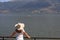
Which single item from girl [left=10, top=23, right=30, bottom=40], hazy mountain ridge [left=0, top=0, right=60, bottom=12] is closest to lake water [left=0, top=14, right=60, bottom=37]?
girl [left=10, top=23, right=30, bottom=40]

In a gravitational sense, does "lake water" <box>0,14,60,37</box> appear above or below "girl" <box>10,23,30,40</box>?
above

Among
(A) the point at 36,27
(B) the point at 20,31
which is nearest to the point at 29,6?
(A) the point at 36,27

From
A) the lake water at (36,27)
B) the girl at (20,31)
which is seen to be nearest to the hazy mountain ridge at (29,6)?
the lake water at (36,27)

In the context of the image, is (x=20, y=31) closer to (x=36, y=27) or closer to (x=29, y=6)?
(x=36, y=27)

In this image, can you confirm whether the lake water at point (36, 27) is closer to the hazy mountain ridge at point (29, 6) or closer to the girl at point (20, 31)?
the girl at point (20, 31)

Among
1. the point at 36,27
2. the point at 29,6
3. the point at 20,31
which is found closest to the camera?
the point at 20,31

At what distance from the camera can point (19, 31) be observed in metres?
→ 9.23

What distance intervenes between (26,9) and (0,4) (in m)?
16.0

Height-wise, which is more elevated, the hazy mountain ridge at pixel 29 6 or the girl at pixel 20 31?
the hazy mountain ridge at pixel 29 6

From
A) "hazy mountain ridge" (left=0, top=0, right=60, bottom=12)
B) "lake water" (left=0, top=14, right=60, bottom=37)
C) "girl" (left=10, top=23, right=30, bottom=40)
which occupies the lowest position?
"girl" (left=10, top=23, right=30, bottom=40)

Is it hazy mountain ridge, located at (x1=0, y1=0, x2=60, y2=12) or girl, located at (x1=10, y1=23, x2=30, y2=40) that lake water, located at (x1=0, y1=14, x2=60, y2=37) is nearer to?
girl, located at (x1=10, y1=23, x2=30, y2=40)

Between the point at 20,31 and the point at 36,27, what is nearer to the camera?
the point at 20,31

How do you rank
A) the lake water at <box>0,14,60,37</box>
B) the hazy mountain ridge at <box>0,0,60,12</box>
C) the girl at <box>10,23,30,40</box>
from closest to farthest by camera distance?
the girl at <box>10,23,30,40</box>, the lake water at <box>0,14,60,37</box>, the hazy mountain ridge at <box>0,0,60,12</box>

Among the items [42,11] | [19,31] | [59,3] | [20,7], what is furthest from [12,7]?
[19,31]
